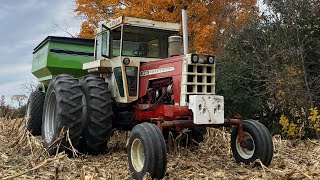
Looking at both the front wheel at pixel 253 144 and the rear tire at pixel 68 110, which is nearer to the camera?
the front wheel at pixel 253 144

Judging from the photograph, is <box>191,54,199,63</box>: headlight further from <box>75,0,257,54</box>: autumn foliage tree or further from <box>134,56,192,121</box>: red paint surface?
<box>75,0,257,54</box>: autumn foliage tree

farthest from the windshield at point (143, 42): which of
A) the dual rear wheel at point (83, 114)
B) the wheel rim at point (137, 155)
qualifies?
the wheel rim at point (137, 155)

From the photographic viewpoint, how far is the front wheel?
6141 millimetres

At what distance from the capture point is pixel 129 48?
7.45 meters

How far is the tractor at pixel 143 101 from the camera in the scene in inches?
232

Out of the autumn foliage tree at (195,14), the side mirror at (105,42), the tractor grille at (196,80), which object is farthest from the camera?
the autumn foliage tree at (195,14)

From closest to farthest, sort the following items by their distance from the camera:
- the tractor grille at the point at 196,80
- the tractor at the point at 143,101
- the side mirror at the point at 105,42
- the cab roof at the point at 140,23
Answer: the tractor at the point at 143,101
the tractor grille at the point at 196,80
the cab roof at the point at 140,23
the side mirror at the point at 105,42

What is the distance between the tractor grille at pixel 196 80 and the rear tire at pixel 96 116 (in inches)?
55.7

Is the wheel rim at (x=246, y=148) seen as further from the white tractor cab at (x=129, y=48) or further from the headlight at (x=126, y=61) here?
the headlight at (x=126, y=61)

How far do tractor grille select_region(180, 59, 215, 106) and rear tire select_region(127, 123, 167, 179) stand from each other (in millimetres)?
1048

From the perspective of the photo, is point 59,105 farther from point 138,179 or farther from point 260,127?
point 260,127

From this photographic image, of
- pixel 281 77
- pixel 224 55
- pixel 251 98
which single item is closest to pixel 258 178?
pixel 281 77

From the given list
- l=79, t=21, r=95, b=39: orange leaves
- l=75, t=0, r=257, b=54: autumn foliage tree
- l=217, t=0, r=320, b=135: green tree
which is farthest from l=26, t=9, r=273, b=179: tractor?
l=79, t=21, r=95, b=39: orange leaves

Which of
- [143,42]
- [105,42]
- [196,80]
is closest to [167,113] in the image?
[196,80]
